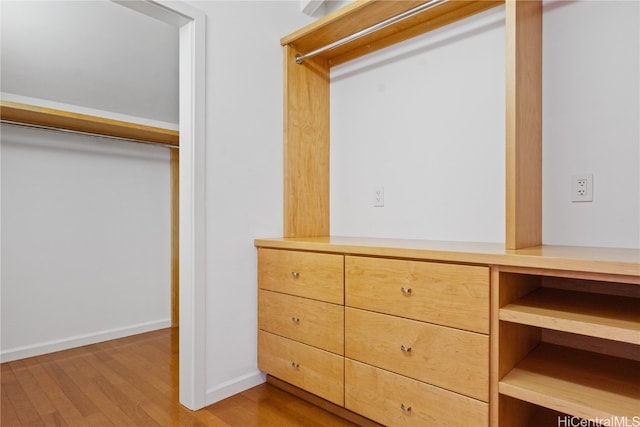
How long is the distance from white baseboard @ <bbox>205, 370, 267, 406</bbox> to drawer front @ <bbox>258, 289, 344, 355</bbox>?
0.28m

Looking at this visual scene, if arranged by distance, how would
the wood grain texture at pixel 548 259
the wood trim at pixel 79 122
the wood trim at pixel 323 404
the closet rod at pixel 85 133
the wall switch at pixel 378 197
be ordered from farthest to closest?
1. the closet rod at pixel 85 133
2. the wood trim at pixel 79 122
3. the wall switch at pixel 378 197
4. the wood trim at pixel 323 404
5. the wood grain texture at pixel 548 259

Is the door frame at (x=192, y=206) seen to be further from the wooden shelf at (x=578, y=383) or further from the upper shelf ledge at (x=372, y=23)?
the wooden shelf at (x=578, y=383)

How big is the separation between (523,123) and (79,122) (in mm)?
2773

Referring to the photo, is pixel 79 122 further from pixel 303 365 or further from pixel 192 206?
pixel 303 365

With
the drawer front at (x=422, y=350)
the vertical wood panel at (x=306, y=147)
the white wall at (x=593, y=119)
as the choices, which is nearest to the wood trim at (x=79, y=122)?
the vertical wood panel at (x=306, y=147)

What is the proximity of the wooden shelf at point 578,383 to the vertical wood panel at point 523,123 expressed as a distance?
445 millimetres

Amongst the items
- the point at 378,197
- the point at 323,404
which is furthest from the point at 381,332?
the point at 378,197

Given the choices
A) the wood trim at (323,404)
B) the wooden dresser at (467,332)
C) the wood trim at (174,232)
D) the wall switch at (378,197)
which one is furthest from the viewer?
the wood trim at (174,232)

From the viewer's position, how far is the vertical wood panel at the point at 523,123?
1381 mm

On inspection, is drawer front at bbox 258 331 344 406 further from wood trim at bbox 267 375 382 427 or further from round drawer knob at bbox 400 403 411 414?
round drawer knob at bbox 400 403 411 414

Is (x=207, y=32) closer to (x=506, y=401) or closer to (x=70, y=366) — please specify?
(x=506, y=401)

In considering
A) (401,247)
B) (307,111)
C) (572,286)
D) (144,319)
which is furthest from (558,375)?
(144,319)

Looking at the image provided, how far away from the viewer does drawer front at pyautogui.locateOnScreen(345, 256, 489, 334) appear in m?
1.28

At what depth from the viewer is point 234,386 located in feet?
6.52
